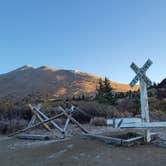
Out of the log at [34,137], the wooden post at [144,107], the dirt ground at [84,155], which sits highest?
the wooden post at [144,107]

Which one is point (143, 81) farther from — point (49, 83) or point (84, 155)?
point (49, 83)

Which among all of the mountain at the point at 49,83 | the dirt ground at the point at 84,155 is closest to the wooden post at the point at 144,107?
the dirt ground at the point at 84,155

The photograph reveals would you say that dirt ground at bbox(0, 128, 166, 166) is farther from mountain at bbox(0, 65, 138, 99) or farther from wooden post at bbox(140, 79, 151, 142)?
mountain at bbox(0, 65, 138, 99)

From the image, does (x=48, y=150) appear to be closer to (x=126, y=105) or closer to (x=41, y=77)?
(x=126, y=105)

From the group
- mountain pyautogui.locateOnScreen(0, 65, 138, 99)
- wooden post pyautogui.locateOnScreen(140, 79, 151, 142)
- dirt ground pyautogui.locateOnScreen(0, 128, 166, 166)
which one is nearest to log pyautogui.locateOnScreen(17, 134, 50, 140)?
dirt ground pyautogui.locateOnScreen(0, 128, 166, 166)

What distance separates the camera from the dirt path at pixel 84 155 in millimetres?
5617

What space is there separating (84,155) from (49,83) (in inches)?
2630

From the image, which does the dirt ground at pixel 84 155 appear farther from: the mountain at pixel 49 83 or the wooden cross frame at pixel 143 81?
the mountain at pixel 49 83

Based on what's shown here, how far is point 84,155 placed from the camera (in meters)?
6.27

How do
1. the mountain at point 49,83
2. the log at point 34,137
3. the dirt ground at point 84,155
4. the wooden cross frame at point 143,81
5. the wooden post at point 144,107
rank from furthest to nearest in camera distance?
the mountain at point 49,83 < the log at point 34,137 < the wooden cross frame at point 143,81 < the wooden post at point 144,107 < the dirt ground at point 84,155

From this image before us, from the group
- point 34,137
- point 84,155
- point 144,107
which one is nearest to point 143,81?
point 144,107

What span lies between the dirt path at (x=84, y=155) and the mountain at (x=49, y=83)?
52440mm

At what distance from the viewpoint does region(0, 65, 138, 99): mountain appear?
6365 centimetres

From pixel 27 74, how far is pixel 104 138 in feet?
263
